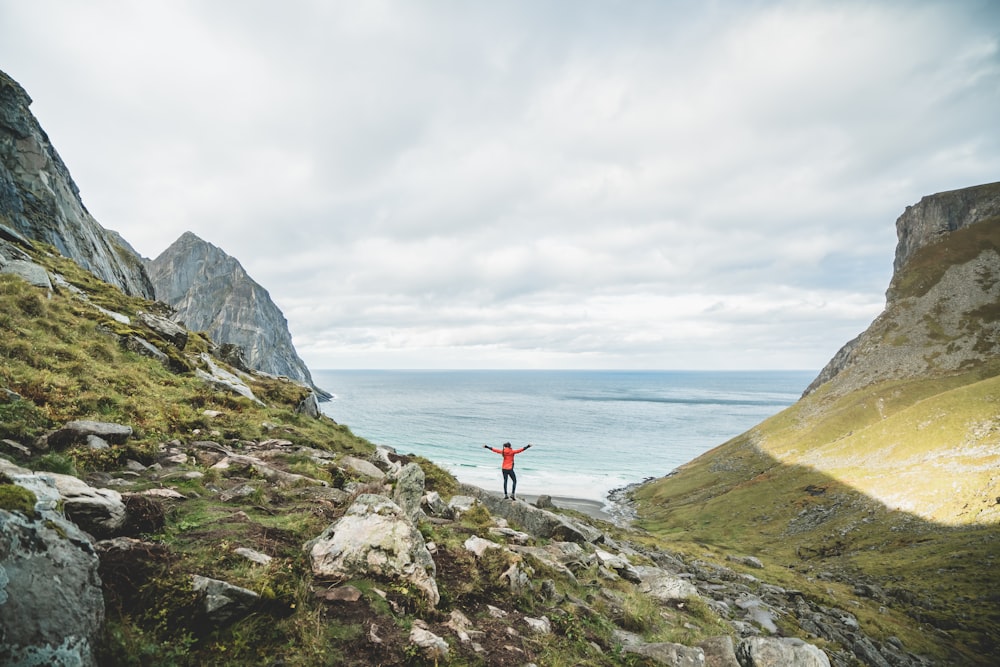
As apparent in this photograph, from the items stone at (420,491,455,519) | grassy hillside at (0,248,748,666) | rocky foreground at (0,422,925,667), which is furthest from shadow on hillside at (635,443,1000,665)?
stone at (420,491,455,519)

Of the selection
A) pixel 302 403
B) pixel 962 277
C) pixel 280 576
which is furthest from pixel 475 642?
pixel 962 277

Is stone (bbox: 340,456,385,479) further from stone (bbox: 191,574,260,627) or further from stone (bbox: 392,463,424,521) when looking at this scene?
stone (bbox: 191,574,260,627)

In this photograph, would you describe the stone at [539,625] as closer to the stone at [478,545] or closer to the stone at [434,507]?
the stone at [478,545]

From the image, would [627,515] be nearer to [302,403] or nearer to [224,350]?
[302,403]

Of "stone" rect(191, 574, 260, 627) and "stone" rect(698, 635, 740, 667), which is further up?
"stone" rect(191, 574, 260, 627)

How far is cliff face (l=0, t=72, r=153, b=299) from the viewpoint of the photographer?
38781 mm

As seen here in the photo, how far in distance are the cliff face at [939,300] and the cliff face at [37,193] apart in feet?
474

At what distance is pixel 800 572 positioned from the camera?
3916 cm

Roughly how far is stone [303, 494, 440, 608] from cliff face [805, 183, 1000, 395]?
127039 mm

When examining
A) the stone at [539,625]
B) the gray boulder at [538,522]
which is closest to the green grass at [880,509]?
the gray boulder at [538,522]

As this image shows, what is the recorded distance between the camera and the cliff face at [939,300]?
3797 inches

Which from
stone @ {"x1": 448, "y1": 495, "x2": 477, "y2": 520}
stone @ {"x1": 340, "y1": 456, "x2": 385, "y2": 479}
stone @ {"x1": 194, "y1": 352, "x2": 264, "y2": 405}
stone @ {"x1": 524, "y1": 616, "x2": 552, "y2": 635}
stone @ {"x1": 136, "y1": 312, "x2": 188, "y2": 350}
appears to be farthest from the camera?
stone @ {"x1": 136, "y1": 312, "x2": 188, "y2": 350}

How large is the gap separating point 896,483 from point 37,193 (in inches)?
4042

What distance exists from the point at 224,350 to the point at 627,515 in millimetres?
64510
